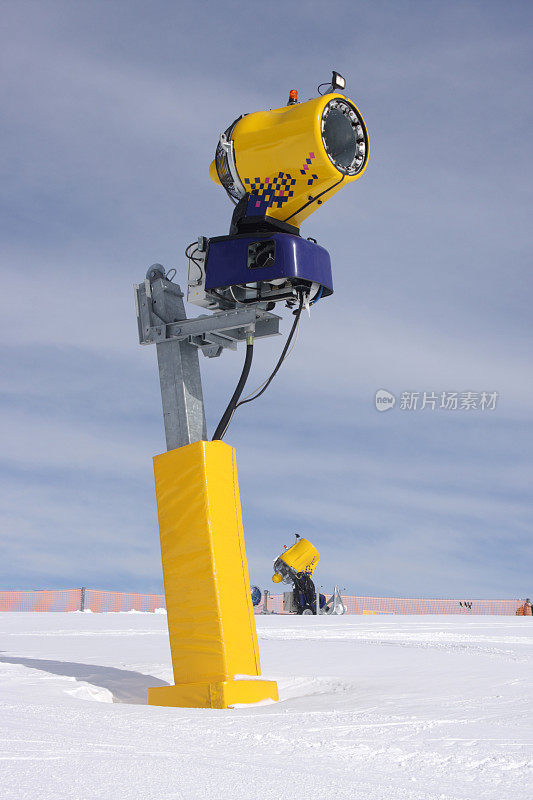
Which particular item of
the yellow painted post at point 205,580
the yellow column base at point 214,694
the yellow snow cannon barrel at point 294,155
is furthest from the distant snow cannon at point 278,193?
the yellow column base at point 214,694

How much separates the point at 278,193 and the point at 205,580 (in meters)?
2.94

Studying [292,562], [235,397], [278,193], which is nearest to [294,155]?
[278,193]

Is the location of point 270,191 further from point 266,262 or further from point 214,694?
point 214,694

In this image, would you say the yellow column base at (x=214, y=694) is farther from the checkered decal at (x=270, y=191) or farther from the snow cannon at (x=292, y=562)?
the snow cannon at (x=292, y=562)

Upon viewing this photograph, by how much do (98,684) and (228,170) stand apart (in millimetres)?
4076

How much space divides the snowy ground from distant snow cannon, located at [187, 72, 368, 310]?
300 centimetres

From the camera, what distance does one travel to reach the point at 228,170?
6.23 meters

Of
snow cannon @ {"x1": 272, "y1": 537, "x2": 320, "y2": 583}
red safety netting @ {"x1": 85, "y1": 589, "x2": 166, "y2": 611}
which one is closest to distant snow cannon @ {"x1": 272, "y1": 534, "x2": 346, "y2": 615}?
snow cannon @ {"x1": 272, "y1": 537, "x2": 320, "y2": 583}

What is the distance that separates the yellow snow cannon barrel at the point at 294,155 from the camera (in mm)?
5891

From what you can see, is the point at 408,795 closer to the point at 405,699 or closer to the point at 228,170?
the point at 405,699

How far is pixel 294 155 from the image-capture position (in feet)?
19.5

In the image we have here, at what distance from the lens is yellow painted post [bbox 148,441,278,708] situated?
5.57 m

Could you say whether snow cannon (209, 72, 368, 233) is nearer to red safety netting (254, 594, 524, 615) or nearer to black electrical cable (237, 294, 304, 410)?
black electrical cable (237, 294, 304, 410)

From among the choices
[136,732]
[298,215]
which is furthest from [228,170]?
[136,732]
